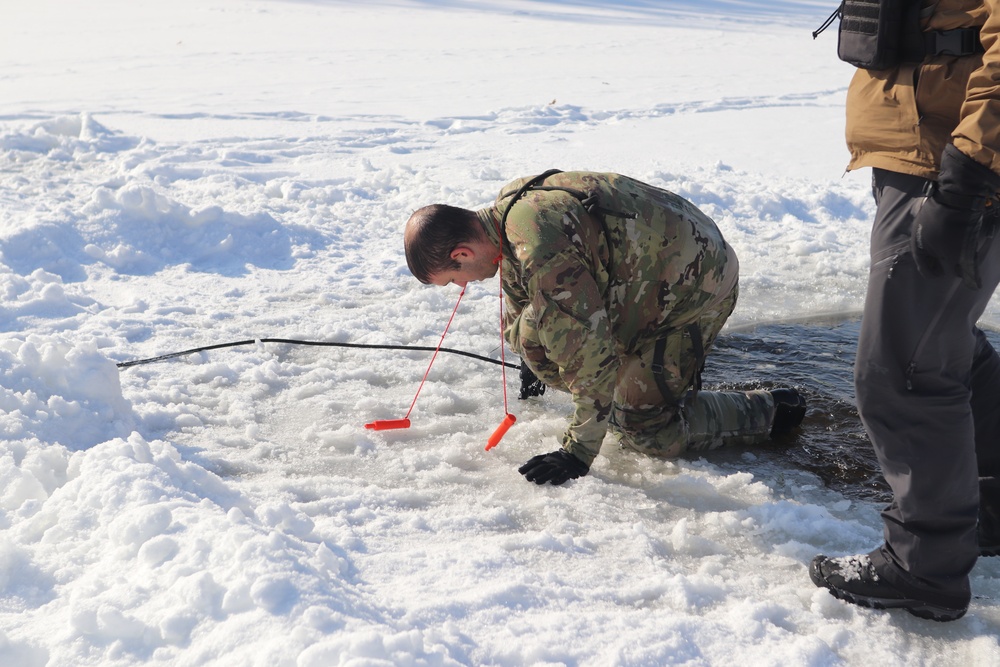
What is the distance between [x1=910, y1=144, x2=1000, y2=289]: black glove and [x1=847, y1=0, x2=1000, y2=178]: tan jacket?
35mm

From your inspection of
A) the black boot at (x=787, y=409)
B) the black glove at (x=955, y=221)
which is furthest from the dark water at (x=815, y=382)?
the black glove at (x=955, y=221)

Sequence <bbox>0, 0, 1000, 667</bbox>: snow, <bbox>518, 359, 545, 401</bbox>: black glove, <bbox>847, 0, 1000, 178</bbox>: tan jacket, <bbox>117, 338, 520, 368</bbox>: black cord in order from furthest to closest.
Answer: <bbox>117, 338, 520, 368</bbox>: black cord → <bbox>518, 359, 545, 401</bbox>: black glove → <bbox>0, 0, 1000, 667</bbox>: snow → <bbox>847, 0, 1000, 178</bbox>: tan jacket

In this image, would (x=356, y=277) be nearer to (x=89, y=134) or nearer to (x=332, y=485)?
(x=332, y=485)

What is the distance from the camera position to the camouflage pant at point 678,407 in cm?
310

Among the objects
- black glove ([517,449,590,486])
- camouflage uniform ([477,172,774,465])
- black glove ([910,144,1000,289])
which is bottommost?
black glove ([517,449,590,486])

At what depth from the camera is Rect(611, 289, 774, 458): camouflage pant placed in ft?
10.2

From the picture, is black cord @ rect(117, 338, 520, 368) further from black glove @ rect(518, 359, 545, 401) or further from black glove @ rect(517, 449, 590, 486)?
black glove @ rect(517, 449, 590, 486)

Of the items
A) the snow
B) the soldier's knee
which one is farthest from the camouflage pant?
the snow

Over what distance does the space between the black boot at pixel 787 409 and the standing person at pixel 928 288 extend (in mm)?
1051

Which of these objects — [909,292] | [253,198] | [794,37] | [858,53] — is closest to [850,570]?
[909,292]

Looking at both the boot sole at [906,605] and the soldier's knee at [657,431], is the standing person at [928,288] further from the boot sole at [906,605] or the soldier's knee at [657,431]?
the soldier's knee at [657,431]

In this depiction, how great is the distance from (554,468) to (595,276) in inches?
25.6

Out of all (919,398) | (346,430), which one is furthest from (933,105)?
(346,430)

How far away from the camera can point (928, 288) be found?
198 centimetres
